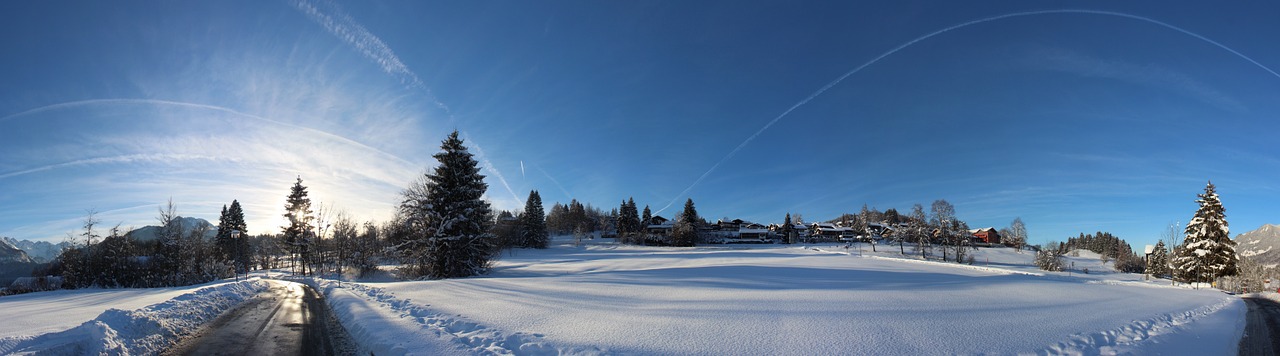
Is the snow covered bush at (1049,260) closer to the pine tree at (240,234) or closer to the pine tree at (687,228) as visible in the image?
the pine tree at (687,228)

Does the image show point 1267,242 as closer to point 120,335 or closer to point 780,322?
point 780,322

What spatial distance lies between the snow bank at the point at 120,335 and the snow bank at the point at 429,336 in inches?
127

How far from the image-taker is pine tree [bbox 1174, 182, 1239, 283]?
3325cm

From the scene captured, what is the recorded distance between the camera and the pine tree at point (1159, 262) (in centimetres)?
4354

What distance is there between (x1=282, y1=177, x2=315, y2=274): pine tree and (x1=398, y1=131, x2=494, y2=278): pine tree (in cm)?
2520

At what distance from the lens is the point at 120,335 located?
29.3ft

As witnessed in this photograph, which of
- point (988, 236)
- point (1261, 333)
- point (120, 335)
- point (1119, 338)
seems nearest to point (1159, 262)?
point (1261, 333)

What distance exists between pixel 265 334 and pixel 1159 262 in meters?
70.5

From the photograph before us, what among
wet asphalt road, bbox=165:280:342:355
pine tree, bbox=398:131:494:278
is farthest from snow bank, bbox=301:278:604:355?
pine tree, bbox=398:131:494:278

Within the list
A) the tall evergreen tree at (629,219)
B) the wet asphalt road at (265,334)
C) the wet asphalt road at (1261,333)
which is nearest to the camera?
the wet asphalt road at (265,334)

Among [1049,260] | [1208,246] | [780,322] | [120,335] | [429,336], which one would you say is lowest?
[1049,260]

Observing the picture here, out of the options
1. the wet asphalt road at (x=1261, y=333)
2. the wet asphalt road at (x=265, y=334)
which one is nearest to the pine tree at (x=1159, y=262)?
the wet asphalt road at (x=1261, y=333)

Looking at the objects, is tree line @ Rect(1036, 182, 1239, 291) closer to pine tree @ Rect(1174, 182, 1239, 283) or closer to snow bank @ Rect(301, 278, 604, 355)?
pine tree @ Rect(1174, 182, 1239, 283)

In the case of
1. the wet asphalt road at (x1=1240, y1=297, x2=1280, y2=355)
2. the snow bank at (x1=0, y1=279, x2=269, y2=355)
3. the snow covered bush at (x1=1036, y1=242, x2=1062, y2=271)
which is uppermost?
the snow bank at (x1=0, y1=279, x2=269, y2=355)
